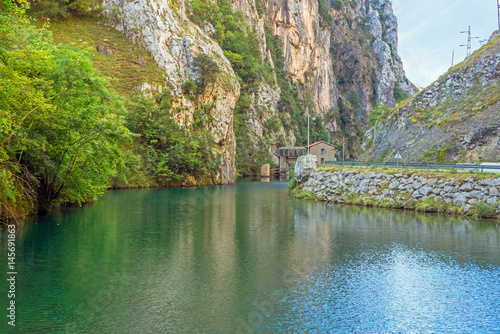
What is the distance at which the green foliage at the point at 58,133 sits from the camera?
22.0m

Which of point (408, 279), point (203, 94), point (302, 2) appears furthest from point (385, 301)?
point (302, 2)

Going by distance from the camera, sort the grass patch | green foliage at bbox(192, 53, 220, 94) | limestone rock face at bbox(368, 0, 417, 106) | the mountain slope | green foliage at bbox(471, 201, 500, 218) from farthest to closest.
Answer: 1. limestone rock face at bbox(368, 0, 417, 106)
2. green foliage at bbox(192, 53, 220, 94)
3. the mountain slope
4. the grass patch
5. green foliage at bbox(471, 201, 500, 218)

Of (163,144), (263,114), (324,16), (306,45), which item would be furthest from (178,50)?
(324,16)

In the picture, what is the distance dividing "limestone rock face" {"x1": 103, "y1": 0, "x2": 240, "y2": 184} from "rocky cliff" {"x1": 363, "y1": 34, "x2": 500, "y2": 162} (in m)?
29.3

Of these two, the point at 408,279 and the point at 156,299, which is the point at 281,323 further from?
the point at 408,279

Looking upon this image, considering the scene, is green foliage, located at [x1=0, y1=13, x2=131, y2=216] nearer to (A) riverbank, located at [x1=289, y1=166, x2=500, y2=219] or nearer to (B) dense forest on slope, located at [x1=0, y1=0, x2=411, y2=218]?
(B) dense forest on slope, located at [x1=0, y1=0, x2=411, y2=218]

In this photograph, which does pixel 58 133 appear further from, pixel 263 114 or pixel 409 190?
pixel 263 114

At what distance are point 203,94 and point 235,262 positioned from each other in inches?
2309

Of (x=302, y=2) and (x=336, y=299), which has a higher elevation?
(x=302, y=2)

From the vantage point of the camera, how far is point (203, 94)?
236 feet

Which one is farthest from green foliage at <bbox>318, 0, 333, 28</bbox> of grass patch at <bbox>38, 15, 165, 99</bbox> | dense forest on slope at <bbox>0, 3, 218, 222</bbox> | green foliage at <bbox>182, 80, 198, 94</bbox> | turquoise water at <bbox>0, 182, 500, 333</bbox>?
turquoise water at <bbox>0, 182, 500, 333</bbox>

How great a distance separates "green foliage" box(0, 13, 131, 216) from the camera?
22047 mm

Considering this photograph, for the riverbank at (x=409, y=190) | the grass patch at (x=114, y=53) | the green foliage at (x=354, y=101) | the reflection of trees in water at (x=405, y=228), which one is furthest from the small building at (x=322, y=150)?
the green foliage at (x=354, y=101)

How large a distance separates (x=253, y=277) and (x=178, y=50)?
62.9m
